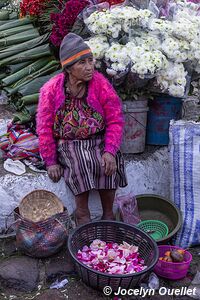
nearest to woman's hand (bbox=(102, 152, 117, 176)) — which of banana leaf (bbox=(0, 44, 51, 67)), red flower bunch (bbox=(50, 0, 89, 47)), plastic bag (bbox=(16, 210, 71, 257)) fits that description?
plastic bag (bbox=(16, 210, 71, 257))

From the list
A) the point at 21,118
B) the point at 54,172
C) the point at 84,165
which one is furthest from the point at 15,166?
the point at 84,165

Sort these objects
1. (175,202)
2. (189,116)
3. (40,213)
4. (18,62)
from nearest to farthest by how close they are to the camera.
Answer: (40,213) < (175,202) < (189,116) < (18,62)

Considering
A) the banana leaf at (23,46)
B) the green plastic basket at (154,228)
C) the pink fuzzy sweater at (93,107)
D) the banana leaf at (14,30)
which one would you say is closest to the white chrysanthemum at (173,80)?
the pink fuzzy sweater at (93,107)

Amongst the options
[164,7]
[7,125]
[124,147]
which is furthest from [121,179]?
[164,7]

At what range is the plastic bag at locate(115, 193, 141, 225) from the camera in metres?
4.24

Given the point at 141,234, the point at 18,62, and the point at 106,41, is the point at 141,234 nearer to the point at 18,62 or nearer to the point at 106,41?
the point at 106,41

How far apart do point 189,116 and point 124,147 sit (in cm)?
69

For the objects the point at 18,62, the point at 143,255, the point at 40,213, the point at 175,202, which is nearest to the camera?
the point at 143,255

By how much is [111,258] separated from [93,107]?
123cm

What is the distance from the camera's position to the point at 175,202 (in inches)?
167

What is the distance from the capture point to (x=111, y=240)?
3857mm

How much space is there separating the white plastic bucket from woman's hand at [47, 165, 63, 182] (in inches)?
30.3

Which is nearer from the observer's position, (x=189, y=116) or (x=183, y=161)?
(x=183, y=161)

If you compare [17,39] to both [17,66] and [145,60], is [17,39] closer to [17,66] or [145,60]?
[17,66]
